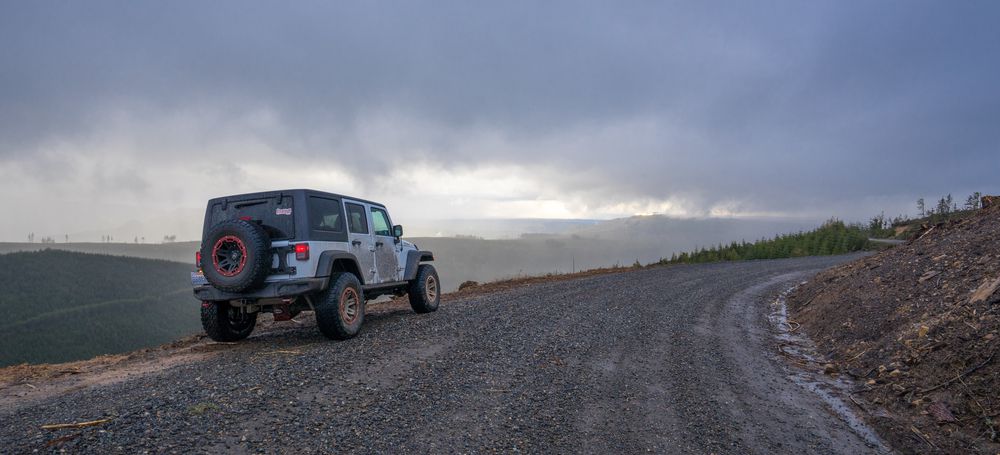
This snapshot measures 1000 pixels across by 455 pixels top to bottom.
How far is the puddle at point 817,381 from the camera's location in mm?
5293

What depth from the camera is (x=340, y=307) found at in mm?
8047

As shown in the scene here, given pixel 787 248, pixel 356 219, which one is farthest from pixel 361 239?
pixel 787 248

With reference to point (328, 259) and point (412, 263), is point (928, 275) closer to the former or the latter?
point (412, 263)

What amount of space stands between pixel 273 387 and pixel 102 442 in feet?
5.32

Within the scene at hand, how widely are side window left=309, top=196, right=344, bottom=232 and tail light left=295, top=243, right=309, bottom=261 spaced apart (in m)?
0.47

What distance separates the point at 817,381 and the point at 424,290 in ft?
23.8

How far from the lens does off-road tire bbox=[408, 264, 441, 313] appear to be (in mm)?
11086

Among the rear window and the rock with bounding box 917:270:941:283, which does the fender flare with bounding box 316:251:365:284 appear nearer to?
the rear window

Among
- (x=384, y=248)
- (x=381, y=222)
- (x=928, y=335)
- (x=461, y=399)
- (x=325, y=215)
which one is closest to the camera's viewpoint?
(x=461, y=399)

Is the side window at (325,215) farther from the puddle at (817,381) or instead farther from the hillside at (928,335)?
the hillside at (928,335)

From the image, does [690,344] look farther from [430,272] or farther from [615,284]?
[615,284]

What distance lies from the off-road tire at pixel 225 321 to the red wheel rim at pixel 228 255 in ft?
4.34

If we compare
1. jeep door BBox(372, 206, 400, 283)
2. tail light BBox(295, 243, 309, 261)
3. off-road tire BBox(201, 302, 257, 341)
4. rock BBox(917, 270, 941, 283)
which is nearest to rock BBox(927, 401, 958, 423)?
rock BBox(917, 270, 941, 283)

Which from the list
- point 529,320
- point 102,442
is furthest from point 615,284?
point 102,442
